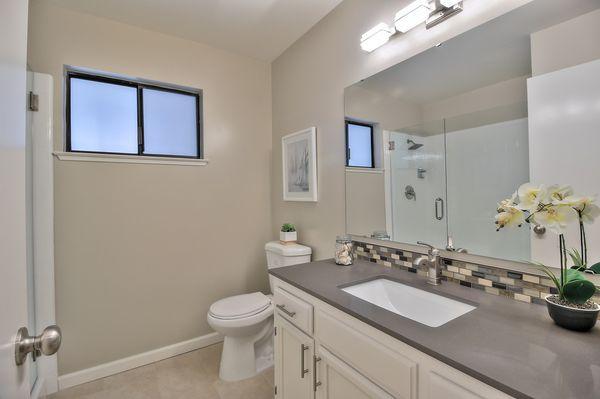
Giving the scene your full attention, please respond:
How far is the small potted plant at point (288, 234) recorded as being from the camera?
2227 millimetres

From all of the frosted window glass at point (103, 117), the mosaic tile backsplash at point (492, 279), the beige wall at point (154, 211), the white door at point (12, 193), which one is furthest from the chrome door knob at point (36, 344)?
the frosted window glass at point (103, 117)

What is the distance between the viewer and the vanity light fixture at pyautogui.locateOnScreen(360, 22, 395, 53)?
1.47 metres

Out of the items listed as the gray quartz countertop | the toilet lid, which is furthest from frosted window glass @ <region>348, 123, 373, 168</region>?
the toilet lid

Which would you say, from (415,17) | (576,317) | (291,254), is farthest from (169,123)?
(576,317)

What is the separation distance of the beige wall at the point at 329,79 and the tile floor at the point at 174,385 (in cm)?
97

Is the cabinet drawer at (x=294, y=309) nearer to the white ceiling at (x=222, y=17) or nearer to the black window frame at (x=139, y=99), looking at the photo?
the black window frame at (x=139, y=99)

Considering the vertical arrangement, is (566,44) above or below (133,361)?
above

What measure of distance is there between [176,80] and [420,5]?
5.93 feet

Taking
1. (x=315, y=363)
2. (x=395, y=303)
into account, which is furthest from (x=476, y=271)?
(x=315, y=363)

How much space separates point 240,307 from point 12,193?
1.58m

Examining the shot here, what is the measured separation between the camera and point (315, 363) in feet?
3.84

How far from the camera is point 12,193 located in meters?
0.55

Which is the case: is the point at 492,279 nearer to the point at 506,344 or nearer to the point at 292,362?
the point at 506,344

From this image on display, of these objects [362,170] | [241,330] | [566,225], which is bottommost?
[241,330]
